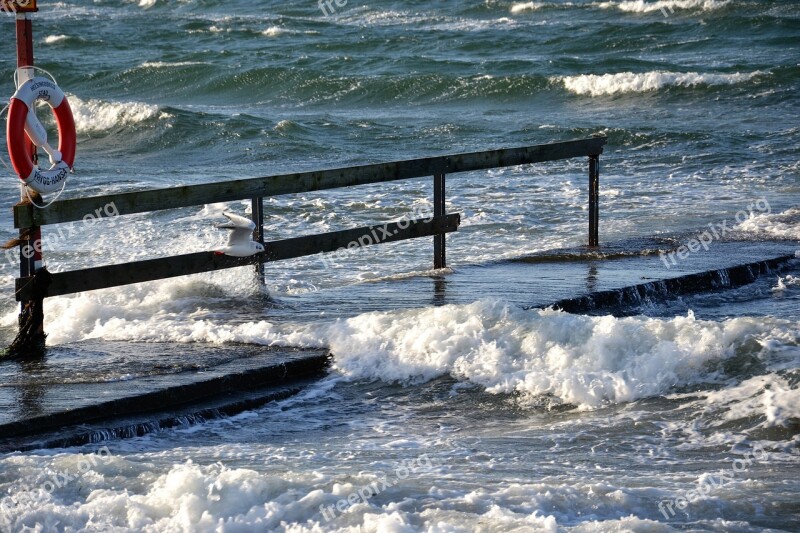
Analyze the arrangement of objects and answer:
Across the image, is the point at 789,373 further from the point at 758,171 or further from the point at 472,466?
the point at 758,171

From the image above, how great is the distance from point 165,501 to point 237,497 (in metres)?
0.31

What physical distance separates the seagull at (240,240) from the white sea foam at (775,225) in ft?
16.9

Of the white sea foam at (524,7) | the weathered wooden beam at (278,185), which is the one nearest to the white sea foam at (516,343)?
the weathered wooden beam at (278,185)

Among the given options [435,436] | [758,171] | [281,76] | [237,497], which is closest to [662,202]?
[758,171]

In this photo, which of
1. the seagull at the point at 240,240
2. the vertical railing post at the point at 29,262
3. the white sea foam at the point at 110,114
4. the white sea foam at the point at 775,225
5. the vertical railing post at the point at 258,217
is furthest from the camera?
the white sea foam at the point at 110,114

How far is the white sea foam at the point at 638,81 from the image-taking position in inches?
1032

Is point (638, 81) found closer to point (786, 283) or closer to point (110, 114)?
point (110, 114)

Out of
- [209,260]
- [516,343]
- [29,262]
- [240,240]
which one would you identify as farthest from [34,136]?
[516,343]

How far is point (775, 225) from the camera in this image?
1122 centimetres

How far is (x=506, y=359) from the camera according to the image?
22.1 ft

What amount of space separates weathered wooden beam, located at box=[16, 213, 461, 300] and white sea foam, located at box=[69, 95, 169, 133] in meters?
16.0

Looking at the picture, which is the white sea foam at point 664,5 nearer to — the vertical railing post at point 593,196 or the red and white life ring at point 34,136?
the vertical railing post at point 593,196

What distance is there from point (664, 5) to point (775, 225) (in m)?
29.4

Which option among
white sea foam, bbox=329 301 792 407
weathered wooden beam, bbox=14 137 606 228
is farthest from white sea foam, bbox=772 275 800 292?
white sea foam, bbox=329 301 792 407
